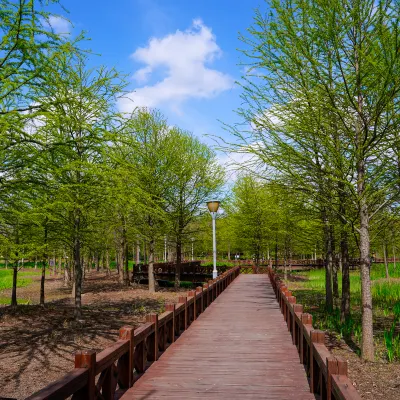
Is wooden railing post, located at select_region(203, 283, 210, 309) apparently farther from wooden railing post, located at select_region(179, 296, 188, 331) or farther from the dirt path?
wooden railing post, located at select_region(179, 296, 188, 331)

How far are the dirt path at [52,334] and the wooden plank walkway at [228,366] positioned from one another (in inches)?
101

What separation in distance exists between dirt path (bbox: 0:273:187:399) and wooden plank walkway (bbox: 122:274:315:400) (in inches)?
101

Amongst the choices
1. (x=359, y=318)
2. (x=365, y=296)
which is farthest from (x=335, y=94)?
(x=359, y=318)

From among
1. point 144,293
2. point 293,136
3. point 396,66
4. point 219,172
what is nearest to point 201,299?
point 293,136

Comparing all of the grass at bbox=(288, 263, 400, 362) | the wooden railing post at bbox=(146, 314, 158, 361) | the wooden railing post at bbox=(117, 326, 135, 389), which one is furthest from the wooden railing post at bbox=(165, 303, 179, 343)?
the grass at bbox=(288, 263, 400, 362)

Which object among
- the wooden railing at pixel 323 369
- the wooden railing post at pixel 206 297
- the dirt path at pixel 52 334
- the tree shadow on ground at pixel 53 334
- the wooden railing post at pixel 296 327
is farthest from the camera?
the wooden railing post at pixel 206 297

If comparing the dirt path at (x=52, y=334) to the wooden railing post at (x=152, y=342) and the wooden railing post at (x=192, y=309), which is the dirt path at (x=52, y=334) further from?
the wooden railing post at (x=192, y=309)

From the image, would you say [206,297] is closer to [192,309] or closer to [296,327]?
[192,309]

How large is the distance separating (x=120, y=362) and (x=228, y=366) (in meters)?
2.06

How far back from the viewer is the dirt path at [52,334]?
9.34 meters

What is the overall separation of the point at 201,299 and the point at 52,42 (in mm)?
8804

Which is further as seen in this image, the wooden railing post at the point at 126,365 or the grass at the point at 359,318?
the grass at the point at 359,318

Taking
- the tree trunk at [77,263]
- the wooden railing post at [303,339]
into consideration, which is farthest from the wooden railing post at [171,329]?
the tree trunk at [77,263]

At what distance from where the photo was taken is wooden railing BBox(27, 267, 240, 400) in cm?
398
